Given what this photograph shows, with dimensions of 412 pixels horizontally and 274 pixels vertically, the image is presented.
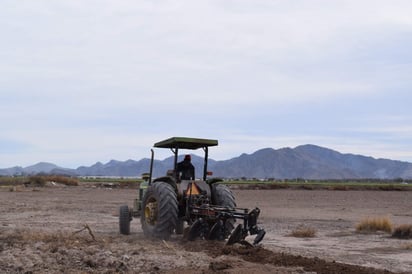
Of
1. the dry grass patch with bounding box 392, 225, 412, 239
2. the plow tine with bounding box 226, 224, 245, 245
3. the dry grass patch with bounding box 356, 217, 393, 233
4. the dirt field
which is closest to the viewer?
the dirt field

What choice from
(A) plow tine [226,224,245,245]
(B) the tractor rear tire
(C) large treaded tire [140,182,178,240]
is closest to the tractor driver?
(C) large treaded tire [140,182,178,240]

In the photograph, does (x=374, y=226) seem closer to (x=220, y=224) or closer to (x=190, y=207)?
(x=190, y=207)

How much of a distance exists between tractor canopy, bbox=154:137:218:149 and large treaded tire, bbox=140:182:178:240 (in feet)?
3.88

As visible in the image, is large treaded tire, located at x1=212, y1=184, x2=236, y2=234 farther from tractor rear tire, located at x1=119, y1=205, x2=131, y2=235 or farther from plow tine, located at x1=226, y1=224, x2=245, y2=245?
tractor rear tire, located at x1=119, y1=205, x2=131, y2=235

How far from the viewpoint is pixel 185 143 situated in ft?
57.3

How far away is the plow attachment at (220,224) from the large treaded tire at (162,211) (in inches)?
21.4

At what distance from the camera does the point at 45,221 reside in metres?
23.4

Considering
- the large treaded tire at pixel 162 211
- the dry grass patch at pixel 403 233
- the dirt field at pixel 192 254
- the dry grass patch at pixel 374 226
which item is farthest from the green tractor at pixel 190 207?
the dry grass patch at pixel 374 226

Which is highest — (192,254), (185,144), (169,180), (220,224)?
(185,144)

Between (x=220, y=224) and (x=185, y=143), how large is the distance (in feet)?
10.1

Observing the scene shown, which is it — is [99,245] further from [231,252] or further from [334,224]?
[334,224]

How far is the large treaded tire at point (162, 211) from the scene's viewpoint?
15.9 metres

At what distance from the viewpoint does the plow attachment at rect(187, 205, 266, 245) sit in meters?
14.3

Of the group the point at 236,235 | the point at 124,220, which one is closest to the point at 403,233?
the point at 236,235
